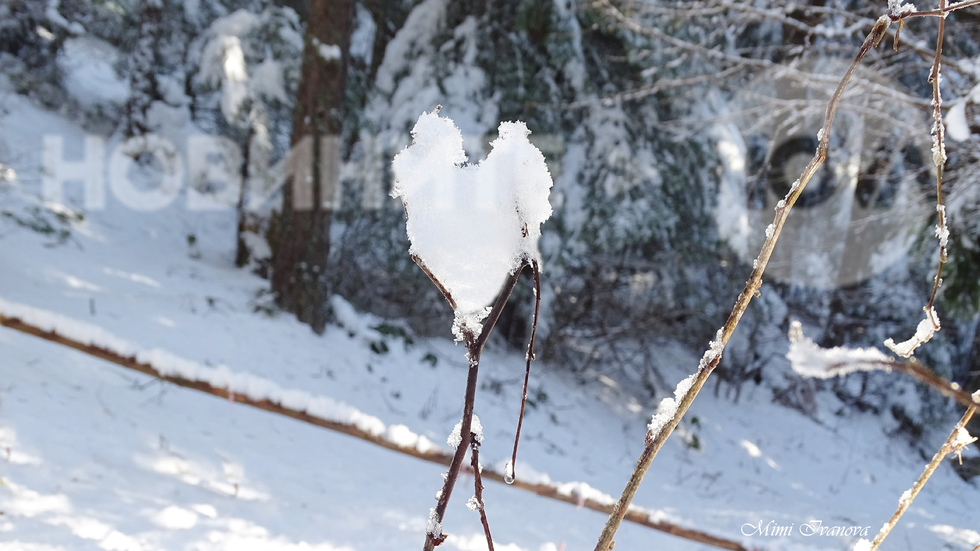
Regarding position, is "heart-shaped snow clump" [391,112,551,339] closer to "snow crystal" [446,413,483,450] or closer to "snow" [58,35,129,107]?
"snow crystal" [446,413,483,450]

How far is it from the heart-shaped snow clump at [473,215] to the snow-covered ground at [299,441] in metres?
A: 1.30

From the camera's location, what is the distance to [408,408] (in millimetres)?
→ 5445

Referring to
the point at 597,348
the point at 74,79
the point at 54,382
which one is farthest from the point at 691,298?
the point at 74,79

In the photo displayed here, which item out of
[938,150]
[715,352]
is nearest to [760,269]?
[715,352]

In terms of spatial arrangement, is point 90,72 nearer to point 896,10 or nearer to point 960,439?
point 896,10

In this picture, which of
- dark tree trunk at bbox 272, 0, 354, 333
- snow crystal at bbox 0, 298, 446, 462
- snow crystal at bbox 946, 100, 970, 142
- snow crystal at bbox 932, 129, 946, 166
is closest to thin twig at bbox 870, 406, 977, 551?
snow crystal at bbox 932, 129, 946, 166

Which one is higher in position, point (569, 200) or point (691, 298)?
point (569, 200)

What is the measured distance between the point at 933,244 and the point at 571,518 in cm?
345

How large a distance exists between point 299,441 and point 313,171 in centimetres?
262

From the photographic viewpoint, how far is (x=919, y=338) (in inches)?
22.2

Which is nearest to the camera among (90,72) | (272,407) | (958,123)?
(272,407)

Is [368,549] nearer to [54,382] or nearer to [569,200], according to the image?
[54,382]

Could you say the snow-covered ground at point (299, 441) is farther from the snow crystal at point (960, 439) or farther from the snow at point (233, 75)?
the snow at point (233, 75)

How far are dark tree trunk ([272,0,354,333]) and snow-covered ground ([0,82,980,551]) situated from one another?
0.30 metres
